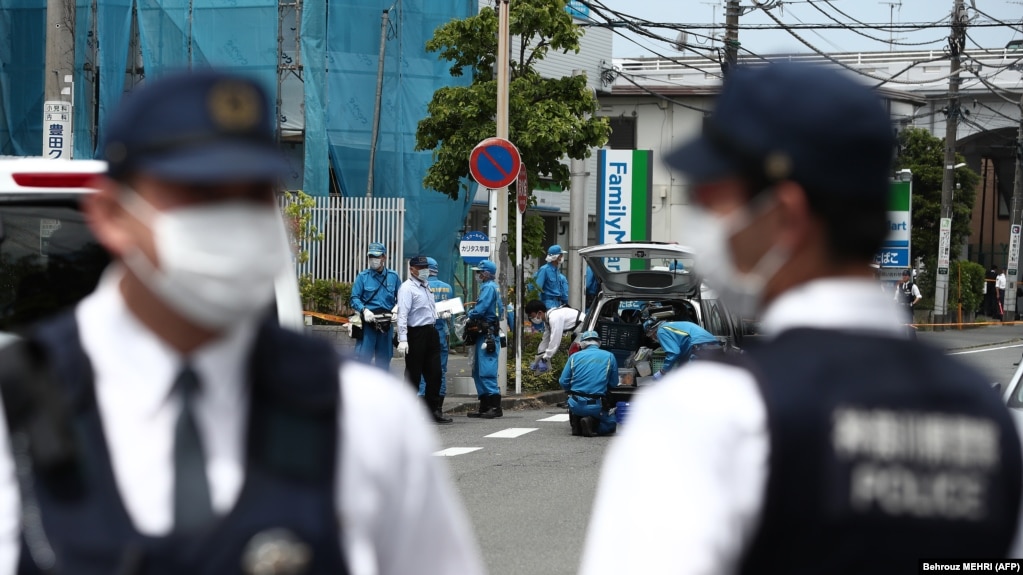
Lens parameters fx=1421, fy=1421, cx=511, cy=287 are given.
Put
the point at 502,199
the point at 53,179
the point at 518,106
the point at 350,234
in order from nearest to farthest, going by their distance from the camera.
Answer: the point at 53,179 → the point at 502,199 → the point at 518,106 → the point at 350,234

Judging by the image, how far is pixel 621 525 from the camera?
1.87 meters

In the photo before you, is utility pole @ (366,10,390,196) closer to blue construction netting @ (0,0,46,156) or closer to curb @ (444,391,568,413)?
blue construction netting @ (0,0,46,156)

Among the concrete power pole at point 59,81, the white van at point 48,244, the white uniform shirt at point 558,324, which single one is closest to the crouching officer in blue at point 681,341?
the white uniform shirt at point 558,324

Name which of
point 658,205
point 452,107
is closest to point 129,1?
point 452,107

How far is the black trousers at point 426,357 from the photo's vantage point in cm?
1527

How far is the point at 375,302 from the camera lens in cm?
1611

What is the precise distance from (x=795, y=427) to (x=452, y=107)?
866 inches

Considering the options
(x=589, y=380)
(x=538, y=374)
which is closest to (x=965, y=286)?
(x=538, y=374)

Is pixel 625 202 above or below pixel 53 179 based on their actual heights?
above

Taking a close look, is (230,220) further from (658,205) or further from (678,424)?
(658,205)

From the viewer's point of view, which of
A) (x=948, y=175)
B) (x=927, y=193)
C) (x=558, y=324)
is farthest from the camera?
(x=927, y=193)

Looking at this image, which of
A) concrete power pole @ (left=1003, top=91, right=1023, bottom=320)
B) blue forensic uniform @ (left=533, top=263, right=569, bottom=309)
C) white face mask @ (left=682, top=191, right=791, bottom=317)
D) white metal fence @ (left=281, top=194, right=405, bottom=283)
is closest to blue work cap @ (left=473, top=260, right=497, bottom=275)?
blue forensic uniform @ (left=533, top=263, right=569, bottom=309)

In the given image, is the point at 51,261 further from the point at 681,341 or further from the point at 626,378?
the point at 626,378

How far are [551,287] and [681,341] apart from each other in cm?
953
